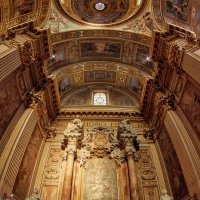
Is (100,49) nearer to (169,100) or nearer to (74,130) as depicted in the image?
(74,130)

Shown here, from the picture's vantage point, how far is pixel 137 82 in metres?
17.5

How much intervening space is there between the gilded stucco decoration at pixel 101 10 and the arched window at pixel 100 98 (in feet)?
16.4

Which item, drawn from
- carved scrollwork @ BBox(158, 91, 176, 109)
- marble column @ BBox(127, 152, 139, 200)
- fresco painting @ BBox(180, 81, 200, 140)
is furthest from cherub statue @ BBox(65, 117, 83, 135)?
fresco painting @ BBox(180, 81, 200, 140)

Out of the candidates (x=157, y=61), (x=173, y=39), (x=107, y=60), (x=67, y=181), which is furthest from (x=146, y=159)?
(x=107, y=60)

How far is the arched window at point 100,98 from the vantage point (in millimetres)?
17641

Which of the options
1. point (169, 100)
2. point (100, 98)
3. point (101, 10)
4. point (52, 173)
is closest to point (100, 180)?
point (52, 173)

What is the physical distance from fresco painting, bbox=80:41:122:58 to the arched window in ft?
9.20

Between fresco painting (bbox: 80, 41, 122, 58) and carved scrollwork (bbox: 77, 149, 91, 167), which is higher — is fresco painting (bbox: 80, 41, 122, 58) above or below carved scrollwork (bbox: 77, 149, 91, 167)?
above

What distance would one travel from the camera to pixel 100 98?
1817 cm

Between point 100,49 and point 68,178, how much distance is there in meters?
9.43

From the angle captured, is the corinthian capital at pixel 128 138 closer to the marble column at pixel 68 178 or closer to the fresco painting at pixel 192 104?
the marble column at pixel 68 178

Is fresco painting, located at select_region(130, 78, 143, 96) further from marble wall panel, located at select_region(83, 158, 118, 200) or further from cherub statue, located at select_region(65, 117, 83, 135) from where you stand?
marble wall panel, located at select_region(83, 158, 118, 200)

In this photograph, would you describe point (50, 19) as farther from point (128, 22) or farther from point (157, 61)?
point (157, 61)

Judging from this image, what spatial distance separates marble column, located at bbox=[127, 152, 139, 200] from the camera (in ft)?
34.4
